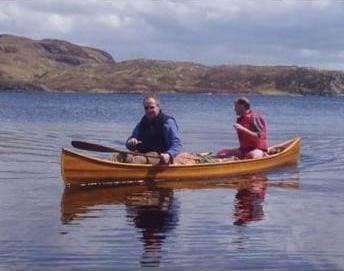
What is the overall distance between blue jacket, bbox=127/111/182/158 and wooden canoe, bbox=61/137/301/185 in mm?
511

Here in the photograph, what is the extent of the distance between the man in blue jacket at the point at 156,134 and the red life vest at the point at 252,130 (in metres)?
3.62

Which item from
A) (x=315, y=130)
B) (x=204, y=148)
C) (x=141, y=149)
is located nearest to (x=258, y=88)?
(x=315, y=130)

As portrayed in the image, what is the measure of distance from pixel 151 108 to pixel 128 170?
1.84m

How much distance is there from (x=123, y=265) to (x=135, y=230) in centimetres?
251

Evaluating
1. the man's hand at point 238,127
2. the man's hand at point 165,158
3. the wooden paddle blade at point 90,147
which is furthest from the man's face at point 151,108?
the man's hand at point 238,127

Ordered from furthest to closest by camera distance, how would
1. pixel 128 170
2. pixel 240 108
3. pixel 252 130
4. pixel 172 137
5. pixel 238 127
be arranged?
1. pixel 252 130
2. pixel 238 127
3. pixel 240 108
4. pixel 128 170
5. pixel 172 137

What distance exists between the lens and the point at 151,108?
19.0 m

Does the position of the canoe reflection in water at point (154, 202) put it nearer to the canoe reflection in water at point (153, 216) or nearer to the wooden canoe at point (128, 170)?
the canoe reflection in water at point (153, 216)

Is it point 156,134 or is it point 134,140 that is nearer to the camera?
point 156,134

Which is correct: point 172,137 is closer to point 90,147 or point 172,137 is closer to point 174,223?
point 90,147

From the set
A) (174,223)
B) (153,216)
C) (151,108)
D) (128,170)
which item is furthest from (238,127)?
(174,223)

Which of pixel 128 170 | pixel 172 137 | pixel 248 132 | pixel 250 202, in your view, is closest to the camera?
pixel 250 202

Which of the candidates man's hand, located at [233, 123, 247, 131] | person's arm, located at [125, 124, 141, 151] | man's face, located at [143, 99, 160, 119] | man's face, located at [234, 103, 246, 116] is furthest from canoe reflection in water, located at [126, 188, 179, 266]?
man's face, located at [234, 103, 246, 116]

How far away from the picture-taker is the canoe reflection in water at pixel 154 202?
14.2 metres
